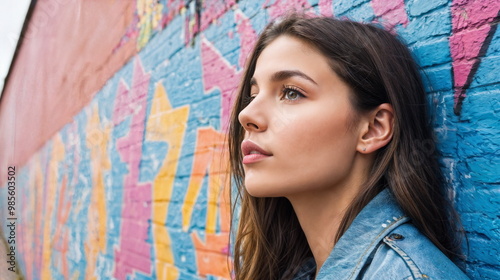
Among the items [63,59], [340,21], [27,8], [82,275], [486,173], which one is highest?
[27,8]

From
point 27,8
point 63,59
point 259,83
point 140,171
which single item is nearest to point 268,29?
point 259,83

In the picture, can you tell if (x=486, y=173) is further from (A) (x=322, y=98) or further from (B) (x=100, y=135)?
(B) (x=100, y=135)

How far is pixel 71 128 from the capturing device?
673cm

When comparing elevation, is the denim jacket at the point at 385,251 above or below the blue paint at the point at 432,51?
below

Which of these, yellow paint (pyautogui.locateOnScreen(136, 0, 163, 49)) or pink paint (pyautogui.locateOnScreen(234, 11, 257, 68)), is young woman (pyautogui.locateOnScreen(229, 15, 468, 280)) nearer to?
pink paint (pyautogui.locateOnScreen(234, 11, 257, 68))

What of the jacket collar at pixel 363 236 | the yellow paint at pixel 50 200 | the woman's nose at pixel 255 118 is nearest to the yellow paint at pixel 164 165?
the woman's nose at pixel 255 118

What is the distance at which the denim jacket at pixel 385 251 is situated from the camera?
4.10 ft

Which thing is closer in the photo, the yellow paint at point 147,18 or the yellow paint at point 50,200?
the yellow paint at point 147,18

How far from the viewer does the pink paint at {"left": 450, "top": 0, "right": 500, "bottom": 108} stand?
4.90 ft

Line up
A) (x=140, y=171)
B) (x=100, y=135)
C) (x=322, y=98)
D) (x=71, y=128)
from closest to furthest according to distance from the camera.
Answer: (x=322, y=98) < (x=140, y=171) < (x=100, y=135) < (x=71, y=128)

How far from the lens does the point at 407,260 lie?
4.11 feet

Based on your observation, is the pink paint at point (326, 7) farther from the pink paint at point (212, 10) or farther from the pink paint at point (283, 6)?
the pink paint at point (212, 10)

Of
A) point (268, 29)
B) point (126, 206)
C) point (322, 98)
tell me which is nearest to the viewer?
point (322, 98)

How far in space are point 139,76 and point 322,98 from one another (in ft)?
9.55
